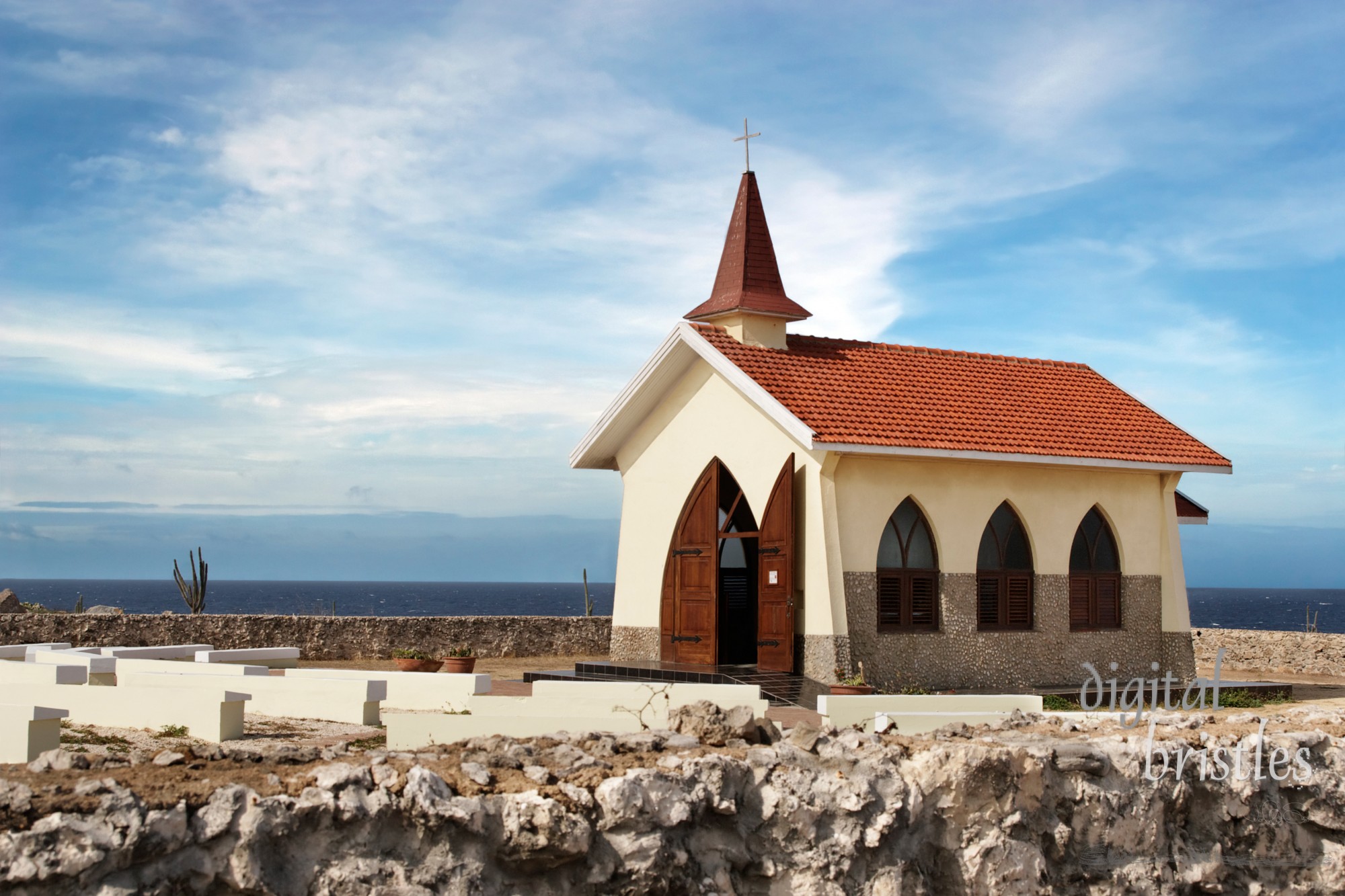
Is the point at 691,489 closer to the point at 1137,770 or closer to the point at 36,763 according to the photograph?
the point at 1137,770

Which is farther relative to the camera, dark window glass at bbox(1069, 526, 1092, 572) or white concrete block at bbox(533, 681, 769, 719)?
dark window glass at bbox(1069, 526, 1092, 572)

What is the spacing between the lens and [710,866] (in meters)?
10.4

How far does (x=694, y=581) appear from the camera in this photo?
2105cm

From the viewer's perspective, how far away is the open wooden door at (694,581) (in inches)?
817

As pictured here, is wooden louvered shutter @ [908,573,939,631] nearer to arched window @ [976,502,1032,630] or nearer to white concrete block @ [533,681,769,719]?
arched window @ [976,502,1032,630]

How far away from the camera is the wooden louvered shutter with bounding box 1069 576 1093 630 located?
843 inches

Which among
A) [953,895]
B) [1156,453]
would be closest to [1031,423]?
[1156,453]

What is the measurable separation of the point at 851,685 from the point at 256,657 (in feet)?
31.1

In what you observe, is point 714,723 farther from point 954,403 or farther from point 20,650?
point 20,650

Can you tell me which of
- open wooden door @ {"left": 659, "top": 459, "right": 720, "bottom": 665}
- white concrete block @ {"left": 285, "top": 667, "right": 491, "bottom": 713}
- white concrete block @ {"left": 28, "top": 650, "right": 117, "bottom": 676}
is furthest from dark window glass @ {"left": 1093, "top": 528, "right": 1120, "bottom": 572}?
white concrete block @ {"left": 28, "top": 650, "right": 117, "bottom": 676}

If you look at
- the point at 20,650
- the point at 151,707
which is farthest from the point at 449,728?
the point at 20,650

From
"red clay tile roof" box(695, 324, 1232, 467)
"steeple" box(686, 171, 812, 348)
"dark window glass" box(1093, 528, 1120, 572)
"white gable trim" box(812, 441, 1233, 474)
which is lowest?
"dark window glass" box(1093, 528, 1120, 572)

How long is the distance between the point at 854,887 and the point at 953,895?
1.14 metres

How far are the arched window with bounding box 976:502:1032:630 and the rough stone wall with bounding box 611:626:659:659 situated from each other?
5.48 m
